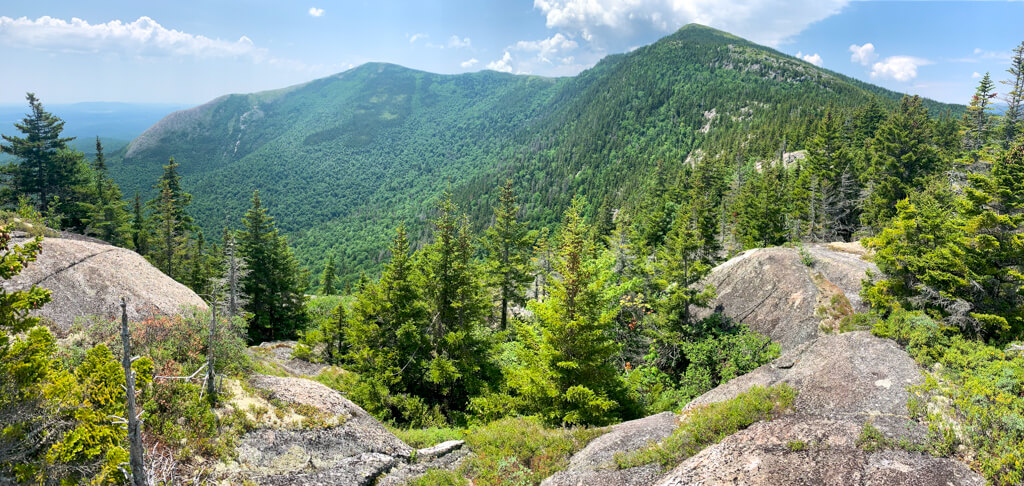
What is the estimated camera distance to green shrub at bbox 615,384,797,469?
1045 centimetres

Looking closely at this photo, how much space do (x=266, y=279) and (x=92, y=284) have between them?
18352 mm

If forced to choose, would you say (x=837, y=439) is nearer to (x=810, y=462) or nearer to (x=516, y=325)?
(x=810, y=462)

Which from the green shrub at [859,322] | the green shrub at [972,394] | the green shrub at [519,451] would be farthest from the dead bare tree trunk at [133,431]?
the green shrub at [859,322]

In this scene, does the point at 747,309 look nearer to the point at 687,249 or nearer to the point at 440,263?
the point at 687,249

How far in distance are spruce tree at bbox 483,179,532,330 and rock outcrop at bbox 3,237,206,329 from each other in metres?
16.7

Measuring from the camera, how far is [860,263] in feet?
82.0

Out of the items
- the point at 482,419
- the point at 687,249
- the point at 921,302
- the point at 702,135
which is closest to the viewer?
the point at 921,302

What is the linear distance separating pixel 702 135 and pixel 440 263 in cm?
16178

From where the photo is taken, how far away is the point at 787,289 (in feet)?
76.3

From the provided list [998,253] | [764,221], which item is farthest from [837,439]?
[764,221]

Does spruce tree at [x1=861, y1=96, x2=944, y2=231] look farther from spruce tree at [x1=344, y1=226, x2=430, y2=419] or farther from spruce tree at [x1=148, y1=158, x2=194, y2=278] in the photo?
spruce tree at [x1=148, y1=158, x2=194, y2=278]

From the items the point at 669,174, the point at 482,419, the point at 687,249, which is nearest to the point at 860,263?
the point at 687,249

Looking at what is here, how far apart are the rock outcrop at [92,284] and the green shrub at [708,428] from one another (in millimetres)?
16475

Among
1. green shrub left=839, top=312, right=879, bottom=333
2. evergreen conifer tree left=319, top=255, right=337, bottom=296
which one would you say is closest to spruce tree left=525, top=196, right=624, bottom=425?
green shrub left=839, top=312, right=879, bottom=333
